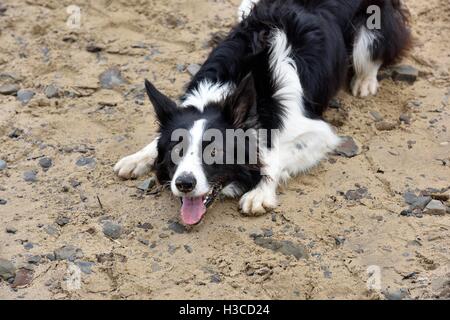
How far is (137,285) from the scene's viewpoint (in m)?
4.73

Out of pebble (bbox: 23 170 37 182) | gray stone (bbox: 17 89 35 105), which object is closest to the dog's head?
pebble (bbox: 23 170 37 182)

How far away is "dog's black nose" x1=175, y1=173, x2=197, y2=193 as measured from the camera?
504cm

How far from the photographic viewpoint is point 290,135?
232 inches

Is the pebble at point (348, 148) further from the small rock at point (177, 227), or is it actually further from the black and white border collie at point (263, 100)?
the small rock at point (177, 227)

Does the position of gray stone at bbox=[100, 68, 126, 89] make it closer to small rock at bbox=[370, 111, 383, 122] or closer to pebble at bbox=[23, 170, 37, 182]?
pebble at bbox=[23, 170, 37, 182]

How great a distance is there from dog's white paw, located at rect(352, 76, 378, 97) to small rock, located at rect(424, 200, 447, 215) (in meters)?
1.75

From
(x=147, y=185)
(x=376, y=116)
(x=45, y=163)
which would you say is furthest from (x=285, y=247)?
(x=45, y=163)

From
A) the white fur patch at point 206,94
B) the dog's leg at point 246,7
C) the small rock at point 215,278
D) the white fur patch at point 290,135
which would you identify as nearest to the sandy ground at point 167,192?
the small rock at point 215,278

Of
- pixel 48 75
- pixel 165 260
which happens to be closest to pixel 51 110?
pixel 48 75

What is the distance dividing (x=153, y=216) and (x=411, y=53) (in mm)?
3361

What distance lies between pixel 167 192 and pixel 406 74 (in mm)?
2722

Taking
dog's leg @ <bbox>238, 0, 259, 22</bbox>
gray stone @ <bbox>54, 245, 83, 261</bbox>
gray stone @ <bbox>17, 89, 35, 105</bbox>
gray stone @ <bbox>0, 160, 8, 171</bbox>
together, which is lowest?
gray stone @ <bbox>0, 160, 8, 171</bbox>

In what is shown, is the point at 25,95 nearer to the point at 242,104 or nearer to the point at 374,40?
the point at 242,104

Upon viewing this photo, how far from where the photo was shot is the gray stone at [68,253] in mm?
4996
